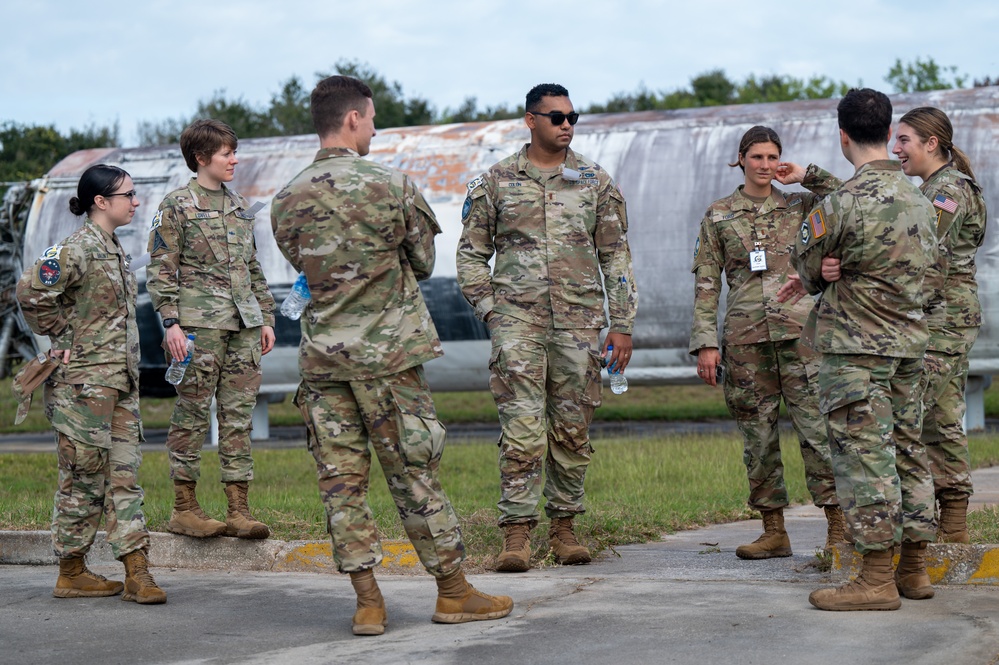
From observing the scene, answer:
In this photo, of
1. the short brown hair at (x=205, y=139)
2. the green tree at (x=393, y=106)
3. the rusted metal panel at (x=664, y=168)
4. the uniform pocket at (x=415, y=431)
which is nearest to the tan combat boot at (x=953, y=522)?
the uniform pocket at (x=415, y=431)

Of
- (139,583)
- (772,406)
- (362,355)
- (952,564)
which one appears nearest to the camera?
(362,355)

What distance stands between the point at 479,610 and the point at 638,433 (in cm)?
1036

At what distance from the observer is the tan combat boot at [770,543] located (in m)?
6.52

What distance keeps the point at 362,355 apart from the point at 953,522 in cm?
300

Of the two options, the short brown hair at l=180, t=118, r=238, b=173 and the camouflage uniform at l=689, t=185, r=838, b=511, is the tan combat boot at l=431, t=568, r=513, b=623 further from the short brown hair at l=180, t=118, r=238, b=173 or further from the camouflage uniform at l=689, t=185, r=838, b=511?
the short brown hair at l=180, t=118, r=238, b=173

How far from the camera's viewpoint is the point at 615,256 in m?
6.68

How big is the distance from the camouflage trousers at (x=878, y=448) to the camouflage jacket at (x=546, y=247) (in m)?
1.49

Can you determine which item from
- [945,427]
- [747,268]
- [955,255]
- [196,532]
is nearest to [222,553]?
[196,532]

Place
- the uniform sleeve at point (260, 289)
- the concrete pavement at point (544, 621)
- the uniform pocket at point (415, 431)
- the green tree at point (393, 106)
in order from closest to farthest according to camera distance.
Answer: the concrete pavement at point (544, 621) < the uniform pocket at point (415, 431) < the uniform sleeve at point (260, 289) < the green tree at point (393, 106)

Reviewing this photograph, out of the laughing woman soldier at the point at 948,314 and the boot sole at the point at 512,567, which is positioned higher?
the laughing woman soldier at the point at 948,314

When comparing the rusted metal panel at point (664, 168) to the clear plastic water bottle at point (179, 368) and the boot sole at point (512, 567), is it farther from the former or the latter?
the boot sole at point (512, 567)

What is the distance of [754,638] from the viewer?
471 centimetres

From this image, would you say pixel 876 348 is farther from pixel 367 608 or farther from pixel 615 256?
pixel 367 608

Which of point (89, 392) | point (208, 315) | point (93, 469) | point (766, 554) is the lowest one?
point (766, 554)
